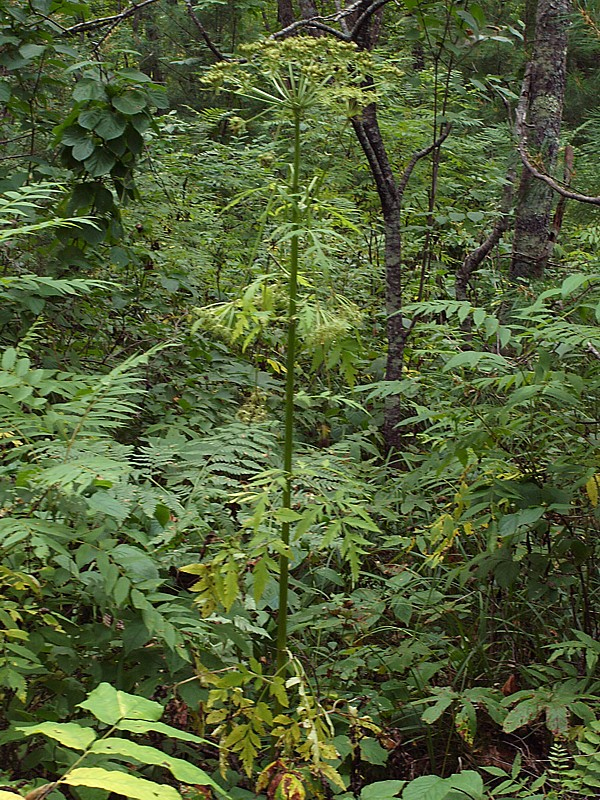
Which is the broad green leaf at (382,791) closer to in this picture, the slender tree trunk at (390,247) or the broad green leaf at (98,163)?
the slender tree trunk at (390,247)

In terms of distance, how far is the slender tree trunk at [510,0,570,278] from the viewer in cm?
512

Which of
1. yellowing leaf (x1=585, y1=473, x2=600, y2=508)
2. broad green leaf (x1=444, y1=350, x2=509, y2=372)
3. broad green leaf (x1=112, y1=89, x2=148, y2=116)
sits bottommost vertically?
yellowing leaf (x1=585, y1=473, x2=600, y2=508)

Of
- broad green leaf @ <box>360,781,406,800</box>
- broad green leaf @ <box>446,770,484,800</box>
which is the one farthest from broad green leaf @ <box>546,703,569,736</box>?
broad green leaf @ <box>360,781,406,800</box>

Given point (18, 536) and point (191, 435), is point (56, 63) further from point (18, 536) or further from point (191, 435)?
point (18, 536)

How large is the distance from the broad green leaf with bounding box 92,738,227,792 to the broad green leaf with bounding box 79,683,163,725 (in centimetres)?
5

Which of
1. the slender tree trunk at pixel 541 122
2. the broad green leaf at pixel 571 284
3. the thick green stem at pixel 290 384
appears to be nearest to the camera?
the thick green stem at pixel 290 384

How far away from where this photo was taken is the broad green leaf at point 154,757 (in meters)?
0.83

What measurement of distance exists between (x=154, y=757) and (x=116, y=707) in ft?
0.54

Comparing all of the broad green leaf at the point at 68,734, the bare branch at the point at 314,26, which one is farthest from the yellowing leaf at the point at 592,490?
the bare branch at the point at 314,26

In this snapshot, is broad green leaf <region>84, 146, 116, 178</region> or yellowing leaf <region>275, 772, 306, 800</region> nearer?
yellowing leaf <region>275, 772, 306, 800</region>

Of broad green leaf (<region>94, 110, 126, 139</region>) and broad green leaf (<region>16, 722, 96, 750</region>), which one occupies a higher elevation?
broad green leaf (<region>94, 110, 126, 139</region>)

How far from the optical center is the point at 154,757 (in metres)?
0.84

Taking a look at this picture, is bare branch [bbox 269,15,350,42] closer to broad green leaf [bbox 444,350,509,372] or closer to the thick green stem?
the thick green stem

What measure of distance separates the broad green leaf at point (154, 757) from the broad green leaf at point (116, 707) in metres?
0.05
